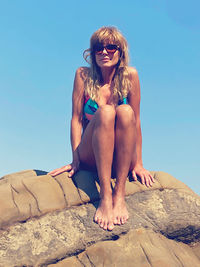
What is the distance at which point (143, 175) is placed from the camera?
15.1ft

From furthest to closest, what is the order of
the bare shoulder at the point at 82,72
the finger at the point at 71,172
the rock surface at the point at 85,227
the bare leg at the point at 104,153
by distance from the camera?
the bare shoulder at the point at 82,72
the finger at the point at 71,172
the bare leg at the point at 104,153
the rock surface at the point at 85,227

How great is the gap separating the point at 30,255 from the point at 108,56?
2.65 meters

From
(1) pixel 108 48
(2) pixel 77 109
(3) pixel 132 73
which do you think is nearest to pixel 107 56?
(1) pixel 108 48

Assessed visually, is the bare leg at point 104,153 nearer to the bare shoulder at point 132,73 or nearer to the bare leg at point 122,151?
the bare leg at point 122,151

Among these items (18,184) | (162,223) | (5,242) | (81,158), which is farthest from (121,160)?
(5,242)

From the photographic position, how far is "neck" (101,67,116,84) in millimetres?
4734

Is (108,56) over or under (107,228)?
over

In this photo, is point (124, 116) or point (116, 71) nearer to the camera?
point (124, 116)

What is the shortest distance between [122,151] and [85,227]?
3.20 feet

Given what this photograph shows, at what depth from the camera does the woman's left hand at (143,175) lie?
15.0ft

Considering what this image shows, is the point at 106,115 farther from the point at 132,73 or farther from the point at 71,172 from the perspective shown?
the point at 132,73

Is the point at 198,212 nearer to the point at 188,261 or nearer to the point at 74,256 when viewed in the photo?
the point at 188,261

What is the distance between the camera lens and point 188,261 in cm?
411

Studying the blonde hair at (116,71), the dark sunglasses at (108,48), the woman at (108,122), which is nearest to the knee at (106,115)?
the woman at (108,122)
